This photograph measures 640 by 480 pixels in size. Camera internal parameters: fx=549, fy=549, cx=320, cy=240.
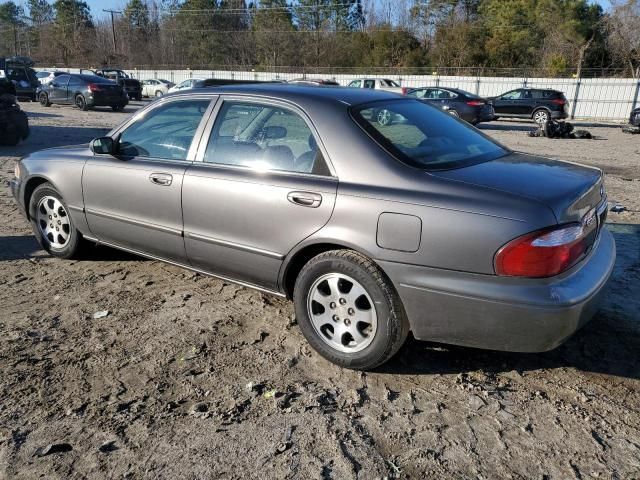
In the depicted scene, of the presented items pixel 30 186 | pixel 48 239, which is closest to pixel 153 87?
pixel 30 186

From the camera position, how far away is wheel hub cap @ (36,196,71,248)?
4.89m

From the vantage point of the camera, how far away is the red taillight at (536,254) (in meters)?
2.65

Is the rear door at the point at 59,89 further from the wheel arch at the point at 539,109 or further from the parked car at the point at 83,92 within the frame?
the wheel arch at the point at 539,109

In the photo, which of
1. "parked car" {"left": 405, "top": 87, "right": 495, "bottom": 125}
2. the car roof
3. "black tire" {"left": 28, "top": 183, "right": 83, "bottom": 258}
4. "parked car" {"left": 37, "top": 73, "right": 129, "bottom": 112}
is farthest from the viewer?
"parked car" {"left": 37, "top": 73, "right": 129, "bottom": 112}

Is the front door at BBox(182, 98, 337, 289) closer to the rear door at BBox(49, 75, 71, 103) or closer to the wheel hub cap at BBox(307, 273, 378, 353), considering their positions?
the wheel hub cap at BBox(307, 273, 378, 353)

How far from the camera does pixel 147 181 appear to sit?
160 inches

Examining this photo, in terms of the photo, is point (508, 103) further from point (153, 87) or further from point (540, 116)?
point (153, 87)

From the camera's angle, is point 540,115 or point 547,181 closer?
point 547,181

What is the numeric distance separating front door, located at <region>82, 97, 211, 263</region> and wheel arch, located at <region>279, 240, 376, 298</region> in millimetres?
924

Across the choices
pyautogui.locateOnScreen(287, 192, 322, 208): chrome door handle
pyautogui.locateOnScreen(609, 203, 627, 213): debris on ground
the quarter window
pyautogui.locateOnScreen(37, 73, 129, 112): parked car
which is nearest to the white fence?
pyautogui.locateOnScreen(37, 73, 129, 112): parked car

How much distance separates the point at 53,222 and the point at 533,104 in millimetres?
23208

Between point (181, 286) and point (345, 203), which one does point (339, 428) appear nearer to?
point (345, 203)

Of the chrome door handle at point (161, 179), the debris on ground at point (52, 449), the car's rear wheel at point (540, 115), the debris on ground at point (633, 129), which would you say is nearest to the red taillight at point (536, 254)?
the debris on ground at point (52, 449)

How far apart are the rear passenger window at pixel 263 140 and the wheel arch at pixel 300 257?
0.44 m
